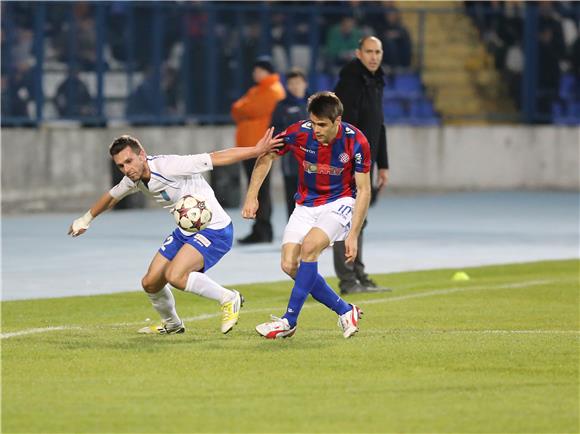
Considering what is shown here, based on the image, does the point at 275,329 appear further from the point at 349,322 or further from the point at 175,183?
the point at 175,183

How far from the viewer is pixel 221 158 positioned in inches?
425

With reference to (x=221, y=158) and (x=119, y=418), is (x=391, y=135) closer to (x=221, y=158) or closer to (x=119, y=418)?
(x=221, y=158)

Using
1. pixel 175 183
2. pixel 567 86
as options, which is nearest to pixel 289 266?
pixel 175 183

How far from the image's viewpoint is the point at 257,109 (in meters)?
19.5

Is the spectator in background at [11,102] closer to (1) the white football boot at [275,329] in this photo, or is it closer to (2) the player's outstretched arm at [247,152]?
(2) the player's outstretched arm at [247,152]

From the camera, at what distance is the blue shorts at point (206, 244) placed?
10875 mm

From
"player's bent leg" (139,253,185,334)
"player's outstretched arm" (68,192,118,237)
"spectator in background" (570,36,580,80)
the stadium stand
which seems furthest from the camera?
"spectator in background" (570,36,580,80)

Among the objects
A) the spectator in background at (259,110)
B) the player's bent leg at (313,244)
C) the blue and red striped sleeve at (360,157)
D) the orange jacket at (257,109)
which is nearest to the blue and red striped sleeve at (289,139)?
the blue and red striped sleeve at (360,157)

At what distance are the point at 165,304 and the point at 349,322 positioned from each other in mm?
1274

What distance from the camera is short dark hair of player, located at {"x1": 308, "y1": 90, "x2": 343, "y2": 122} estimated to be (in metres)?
10.6

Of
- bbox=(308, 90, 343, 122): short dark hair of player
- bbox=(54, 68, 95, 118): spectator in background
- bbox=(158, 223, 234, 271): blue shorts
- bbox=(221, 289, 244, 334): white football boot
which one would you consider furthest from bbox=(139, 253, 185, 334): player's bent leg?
bbox=(54, 68, 95, 118): spectator in background

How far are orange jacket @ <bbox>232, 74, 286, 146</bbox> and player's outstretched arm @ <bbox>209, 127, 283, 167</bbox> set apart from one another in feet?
28.2

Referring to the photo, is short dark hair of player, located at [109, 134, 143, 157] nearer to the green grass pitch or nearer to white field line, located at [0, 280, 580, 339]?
the green grass pitch

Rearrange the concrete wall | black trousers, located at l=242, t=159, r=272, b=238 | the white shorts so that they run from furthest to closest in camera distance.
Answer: the concrete wall → black trousers, located at l=242, t=159, r=272, b=238 → the white shorts
